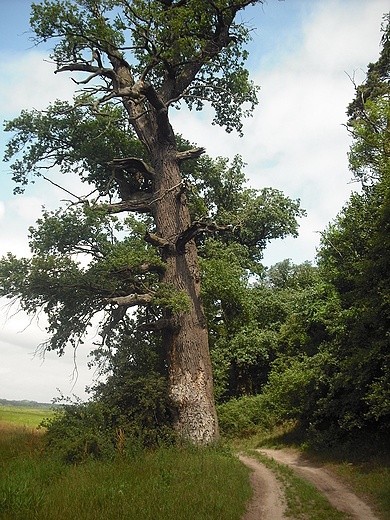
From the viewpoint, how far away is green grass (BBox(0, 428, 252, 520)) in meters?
6.41

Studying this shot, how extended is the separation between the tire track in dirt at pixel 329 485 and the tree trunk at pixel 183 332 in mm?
2730

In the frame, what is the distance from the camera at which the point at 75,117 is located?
16.8 meters

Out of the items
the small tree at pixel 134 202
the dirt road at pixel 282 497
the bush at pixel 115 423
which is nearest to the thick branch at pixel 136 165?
the small tree at pixel 134 202

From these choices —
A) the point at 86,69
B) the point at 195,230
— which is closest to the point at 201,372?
the point at 195,230

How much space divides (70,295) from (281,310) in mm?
13817

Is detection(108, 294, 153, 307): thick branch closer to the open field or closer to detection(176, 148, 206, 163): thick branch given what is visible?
the open field

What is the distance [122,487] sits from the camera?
7.49m

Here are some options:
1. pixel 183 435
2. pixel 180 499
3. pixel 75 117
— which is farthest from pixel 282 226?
pixel 180 499

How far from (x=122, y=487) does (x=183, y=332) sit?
6608mm

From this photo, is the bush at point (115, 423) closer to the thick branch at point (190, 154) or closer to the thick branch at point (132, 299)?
the thick branch at point (132, 299)

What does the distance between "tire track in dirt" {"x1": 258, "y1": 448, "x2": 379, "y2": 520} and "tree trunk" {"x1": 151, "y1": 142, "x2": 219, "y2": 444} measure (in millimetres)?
2730

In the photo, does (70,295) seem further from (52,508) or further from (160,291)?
(52,508)

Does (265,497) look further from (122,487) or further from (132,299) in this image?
(132,299)

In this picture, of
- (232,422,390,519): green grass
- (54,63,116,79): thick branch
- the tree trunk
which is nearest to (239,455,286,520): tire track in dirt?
(232,422,390,519): green grass
